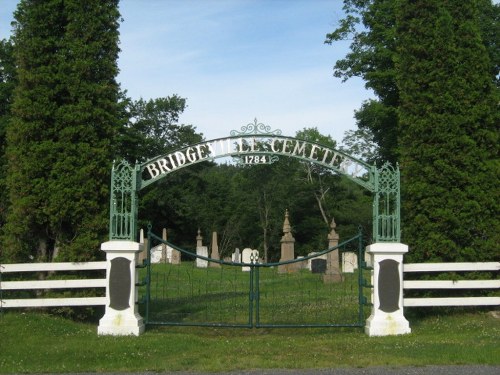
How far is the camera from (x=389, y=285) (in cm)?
1111

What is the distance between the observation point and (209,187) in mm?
56375

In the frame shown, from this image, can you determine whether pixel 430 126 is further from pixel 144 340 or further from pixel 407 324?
pixel 144 340

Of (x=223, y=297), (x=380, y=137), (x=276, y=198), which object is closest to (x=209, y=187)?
(x=276, y=198)

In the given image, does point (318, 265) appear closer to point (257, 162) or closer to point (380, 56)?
point (380, 56)

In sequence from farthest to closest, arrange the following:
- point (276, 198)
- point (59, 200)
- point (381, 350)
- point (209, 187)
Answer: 1. point (209, 187)
2. point (276, 198)
3. point (59, 200)
4. point (381, 350)

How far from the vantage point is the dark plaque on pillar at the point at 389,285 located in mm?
11070

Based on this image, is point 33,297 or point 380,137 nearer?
point 33,297

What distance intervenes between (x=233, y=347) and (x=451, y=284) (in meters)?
4.17

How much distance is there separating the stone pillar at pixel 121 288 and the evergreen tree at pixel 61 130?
92 centimetres

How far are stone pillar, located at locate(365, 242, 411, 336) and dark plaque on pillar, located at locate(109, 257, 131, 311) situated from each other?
3.98 m

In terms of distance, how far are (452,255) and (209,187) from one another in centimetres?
4492

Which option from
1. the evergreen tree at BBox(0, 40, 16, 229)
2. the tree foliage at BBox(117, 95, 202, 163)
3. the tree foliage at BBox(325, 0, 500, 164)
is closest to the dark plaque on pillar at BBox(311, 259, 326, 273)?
the tree foliage at BBox(325, 0, 500, 164)

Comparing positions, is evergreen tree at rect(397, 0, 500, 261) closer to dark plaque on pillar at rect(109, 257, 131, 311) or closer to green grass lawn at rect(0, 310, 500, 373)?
green grass lawn at rect(0, 310, 500, 373)

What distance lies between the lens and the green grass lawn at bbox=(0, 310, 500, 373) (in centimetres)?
859
